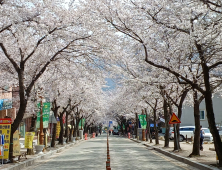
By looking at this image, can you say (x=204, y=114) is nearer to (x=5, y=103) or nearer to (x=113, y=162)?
(x=5, y=103)

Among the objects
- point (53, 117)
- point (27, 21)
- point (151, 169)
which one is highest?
point (27, 21)

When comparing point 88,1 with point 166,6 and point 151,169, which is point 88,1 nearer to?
point 166,6

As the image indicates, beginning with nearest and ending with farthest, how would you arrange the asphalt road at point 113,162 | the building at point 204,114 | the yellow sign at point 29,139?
the asphalt road at point 113,162 < the yellow sign at point 29,139 < the building at point 204,114

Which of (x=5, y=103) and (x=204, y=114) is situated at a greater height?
(x=5, y=103)

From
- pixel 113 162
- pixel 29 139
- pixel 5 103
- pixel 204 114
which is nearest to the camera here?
pixel 113 162

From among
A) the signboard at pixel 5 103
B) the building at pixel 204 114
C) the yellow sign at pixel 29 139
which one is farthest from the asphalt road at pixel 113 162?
the building at pixel 204 114

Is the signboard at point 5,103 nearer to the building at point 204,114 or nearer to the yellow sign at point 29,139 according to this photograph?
the yellow sign at point 29,139

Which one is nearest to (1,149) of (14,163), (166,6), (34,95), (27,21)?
(14,163)

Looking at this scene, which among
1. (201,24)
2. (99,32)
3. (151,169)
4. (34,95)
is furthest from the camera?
(34,95)

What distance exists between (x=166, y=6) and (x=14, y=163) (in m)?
9.72

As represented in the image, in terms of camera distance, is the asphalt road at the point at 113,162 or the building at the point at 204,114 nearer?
the asphalt road at the point at 113,162

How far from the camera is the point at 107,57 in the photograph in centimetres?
1756

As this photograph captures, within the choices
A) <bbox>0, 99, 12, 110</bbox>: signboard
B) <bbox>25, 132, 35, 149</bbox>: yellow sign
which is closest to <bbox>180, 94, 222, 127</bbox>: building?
<bbox>0, 99, 12, 110</bbox>: signboard

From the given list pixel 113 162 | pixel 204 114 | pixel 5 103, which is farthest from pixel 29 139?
pixel 204 114
